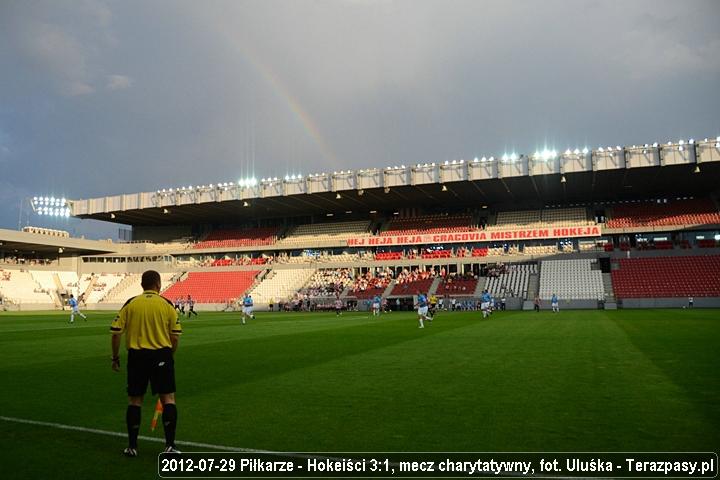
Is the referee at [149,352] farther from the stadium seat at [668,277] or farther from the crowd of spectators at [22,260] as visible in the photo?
the crowd of spectators at [22,260]

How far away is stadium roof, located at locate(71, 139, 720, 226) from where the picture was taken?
51.4m

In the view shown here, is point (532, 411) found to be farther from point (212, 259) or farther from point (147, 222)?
point (147, 222)

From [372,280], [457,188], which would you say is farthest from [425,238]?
[372,280]

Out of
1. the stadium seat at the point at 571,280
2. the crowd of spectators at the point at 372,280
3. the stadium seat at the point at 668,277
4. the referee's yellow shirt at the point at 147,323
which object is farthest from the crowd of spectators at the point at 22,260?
the referee's yellow shirt at the point at 147,323

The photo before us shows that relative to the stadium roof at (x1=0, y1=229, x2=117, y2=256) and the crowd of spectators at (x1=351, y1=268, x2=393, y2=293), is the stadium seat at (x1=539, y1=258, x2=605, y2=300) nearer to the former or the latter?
the crowd of spectators at (x1=351, y1=268, x2=393, y2=293)

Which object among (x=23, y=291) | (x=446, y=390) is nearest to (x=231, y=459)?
(x=446, y=390)

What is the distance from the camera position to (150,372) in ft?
20.0

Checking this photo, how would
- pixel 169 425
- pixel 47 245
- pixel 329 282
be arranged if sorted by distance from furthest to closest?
pixel 47 245 < pixel 329 282 < pixel 169 425

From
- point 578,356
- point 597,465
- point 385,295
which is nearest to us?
point 597,465

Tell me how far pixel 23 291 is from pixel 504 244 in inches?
2313

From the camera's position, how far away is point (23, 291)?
66.1 m

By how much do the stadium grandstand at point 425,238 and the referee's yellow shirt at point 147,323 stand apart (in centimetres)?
4699
